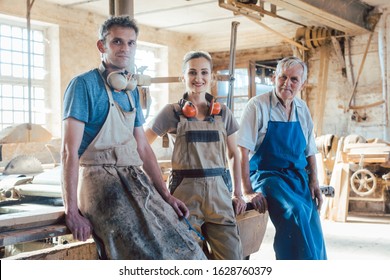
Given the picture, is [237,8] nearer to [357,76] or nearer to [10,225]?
[357,76]

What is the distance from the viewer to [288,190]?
2885mm

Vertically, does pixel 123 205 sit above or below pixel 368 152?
above

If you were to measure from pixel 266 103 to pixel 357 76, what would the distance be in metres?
5.97

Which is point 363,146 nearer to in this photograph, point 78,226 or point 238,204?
point 238,204

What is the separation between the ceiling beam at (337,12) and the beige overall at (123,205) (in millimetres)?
4943

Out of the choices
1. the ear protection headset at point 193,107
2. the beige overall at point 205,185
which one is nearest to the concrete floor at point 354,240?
the beige overall at point 205,185

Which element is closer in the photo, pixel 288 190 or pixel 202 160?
pixel 202 160

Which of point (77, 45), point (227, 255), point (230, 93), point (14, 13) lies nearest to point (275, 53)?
point (77, 45)

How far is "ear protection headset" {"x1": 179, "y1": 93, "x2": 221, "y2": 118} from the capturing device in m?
2.62

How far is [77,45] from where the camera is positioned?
28.0ft

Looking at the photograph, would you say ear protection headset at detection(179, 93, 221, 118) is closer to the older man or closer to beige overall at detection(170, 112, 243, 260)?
beige overall at detection(170, 112, 243, 260)

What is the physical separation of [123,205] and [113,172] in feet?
0.48

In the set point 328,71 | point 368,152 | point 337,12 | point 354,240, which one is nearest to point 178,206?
point 354,240

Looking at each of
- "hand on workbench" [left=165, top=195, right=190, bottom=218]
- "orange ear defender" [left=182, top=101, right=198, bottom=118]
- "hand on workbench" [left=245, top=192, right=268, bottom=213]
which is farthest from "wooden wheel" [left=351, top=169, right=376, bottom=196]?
"hand on workbench" [left=165, top=195, right=190, bottom=218]
